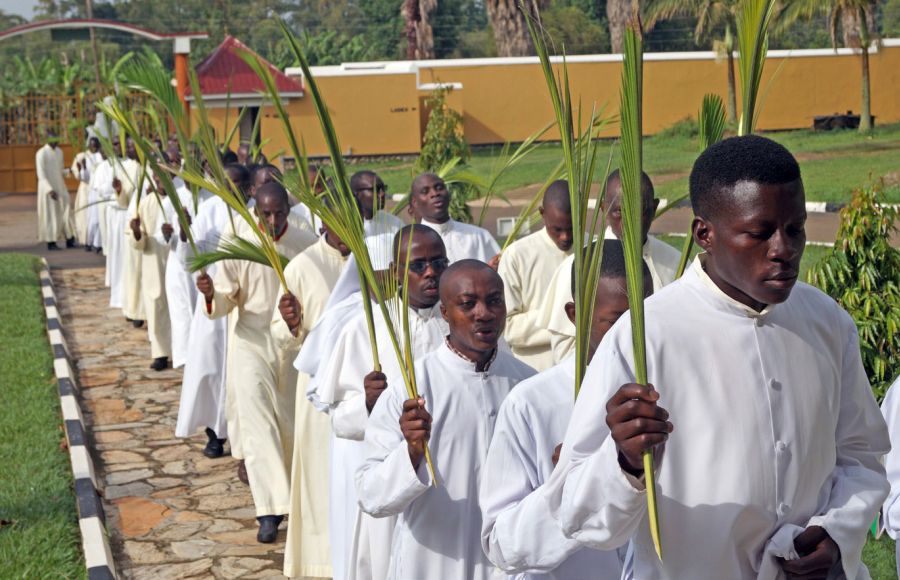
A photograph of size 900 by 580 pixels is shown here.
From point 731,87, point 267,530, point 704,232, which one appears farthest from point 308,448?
point 731,87

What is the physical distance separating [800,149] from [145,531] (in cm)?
2318

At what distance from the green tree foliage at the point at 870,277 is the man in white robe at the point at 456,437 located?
2.89 metres

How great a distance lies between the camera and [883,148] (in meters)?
27.8

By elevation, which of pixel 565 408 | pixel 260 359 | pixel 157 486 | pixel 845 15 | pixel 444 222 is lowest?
pixel 157 486

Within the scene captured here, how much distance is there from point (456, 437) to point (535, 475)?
35.5 inches

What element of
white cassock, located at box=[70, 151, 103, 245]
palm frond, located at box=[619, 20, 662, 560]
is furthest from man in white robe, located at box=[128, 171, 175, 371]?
palm frond, located at box=[619, 20, 662, 560]

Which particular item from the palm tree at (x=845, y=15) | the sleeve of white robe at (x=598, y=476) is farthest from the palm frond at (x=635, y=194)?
the palm tree at (x=845, y=15)

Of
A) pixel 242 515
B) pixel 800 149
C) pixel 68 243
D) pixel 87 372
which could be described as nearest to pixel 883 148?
pixel 800 149

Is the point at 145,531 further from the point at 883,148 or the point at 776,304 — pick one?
the point at 883,148

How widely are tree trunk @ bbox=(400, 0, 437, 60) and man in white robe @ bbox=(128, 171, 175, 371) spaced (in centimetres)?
3126

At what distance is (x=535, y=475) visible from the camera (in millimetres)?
3758

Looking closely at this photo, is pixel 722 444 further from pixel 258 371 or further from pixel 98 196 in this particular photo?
pixel 98 196

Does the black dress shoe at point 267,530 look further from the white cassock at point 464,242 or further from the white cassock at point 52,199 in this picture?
the white cassock at point 52,199

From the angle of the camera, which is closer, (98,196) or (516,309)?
(516,309)
